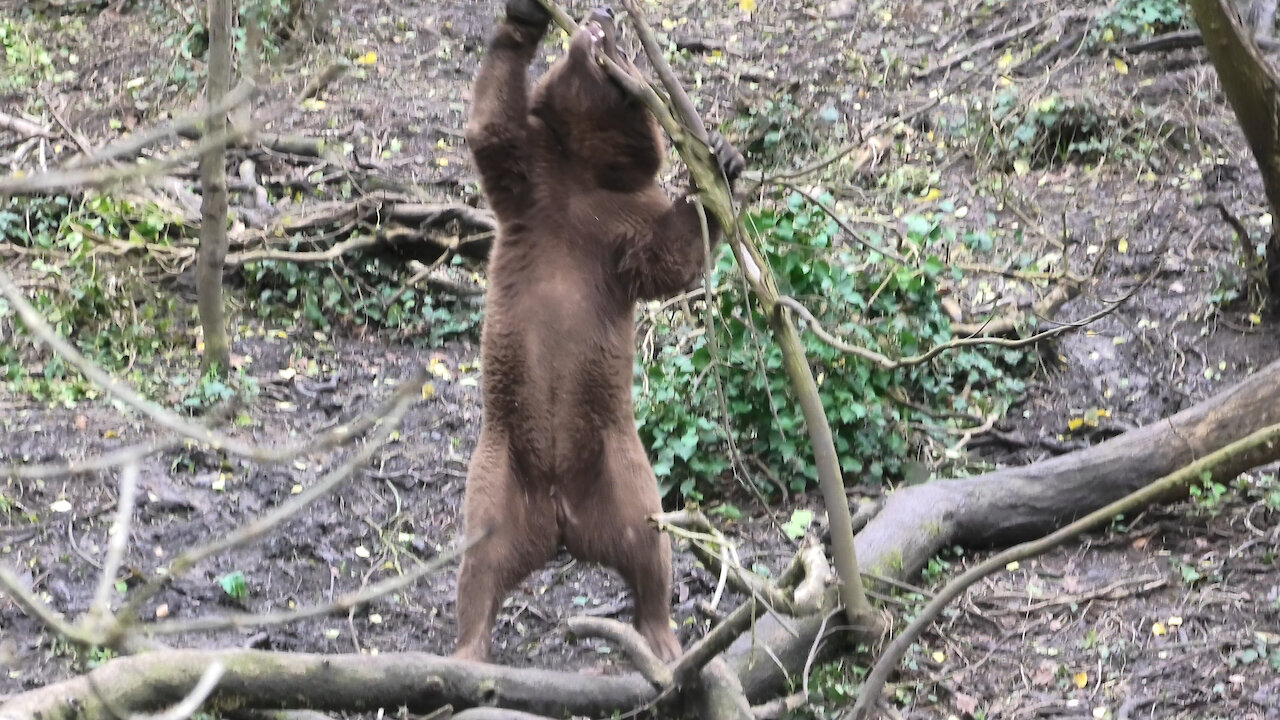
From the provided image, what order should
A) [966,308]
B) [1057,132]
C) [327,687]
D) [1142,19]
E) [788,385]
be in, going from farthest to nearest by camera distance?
[1142,19]
[1057,132]
[966,308]
[788,385]
[327,687]

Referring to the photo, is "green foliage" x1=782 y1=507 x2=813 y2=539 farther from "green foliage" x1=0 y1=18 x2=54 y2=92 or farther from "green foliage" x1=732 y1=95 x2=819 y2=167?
"green foliage" x1=0 y1=18 x2=54 y2=92

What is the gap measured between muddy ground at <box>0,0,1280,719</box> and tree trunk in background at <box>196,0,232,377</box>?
41 cm

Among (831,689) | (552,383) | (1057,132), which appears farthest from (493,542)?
(1057,132)

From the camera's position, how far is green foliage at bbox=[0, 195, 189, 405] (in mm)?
7035

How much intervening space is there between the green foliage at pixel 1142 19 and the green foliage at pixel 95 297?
24.7 feet

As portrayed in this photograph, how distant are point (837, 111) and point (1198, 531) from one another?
554cm

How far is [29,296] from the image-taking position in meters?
7.36

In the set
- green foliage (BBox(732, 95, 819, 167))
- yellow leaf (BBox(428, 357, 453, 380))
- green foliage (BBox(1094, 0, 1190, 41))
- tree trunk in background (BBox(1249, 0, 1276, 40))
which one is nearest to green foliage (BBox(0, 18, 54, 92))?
yellow leaf (BBox(428, 357, 453, 380))

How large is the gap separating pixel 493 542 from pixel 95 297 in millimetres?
4094

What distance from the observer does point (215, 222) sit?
6613 millimetres

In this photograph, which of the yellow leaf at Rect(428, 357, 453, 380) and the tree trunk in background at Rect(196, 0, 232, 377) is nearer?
the tree trunk in background at Rect(196, 0, 232, 377)

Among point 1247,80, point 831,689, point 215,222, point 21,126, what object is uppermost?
point 21,126

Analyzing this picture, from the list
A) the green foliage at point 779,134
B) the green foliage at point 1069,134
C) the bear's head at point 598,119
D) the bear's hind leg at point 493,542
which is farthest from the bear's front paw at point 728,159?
the green foliage at point 1069,134

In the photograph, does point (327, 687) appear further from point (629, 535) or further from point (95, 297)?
point (95, 297)
